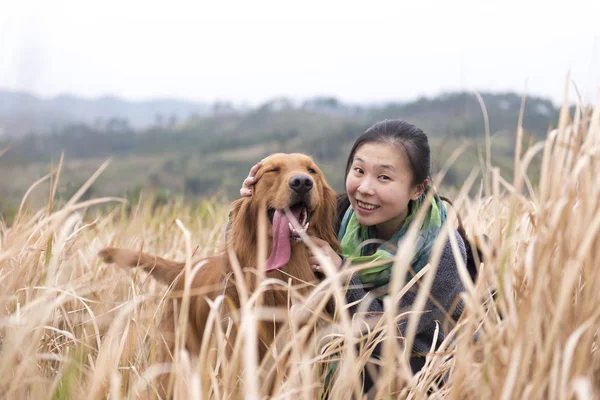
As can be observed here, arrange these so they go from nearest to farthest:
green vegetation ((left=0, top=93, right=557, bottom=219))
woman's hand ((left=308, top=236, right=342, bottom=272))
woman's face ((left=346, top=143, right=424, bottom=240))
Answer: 1. woman's hand ((left=308, top=236, right=342, bottom=272))
2. woman's face ((left=346, top=143, right=424, bottom=240))
3. green vegetation ((left=0, top=93, right=557, bottom=219))

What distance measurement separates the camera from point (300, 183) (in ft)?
8.55

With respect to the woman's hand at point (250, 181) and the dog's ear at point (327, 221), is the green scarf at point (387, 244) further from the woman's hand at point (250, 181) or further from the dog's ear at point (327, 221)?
the woman's hand at point (250, 181)

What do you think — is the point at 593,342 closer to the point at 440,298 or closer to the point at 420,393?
the point at 420,393

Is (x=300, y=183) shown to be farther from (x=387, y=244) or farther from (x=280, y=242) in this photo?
(x=387, y=244)

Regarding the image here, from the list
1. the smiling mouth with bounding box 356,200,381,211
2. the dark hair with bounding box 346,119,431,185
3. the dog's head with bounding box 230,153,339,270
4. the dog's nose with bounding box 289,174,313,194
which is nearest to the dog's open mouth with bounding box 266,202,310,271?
the dog's head with bounding box 230,153,339,270

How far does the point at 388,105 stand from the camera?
116250 mm

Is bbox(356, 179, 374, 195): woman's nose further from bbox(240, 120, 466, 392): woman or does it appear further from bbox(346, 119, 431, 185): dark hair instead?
→ bbox(346, 119, 431, 185): dark hair

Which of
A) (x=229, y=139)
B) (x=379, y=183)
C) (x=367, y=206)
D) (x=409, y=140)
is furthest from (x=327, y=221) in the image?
(x=229, y=139)

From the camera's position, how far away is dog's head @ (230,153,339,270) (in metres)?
2.62

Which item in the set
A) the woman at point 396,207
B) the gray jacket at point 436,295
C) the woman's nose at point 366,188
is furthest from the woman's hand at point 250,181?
the gray jacket at point 436,295

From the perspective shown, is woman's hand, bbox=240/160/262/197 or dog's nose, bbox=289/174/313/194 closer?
dog's nose, bbox=289/174/313/194

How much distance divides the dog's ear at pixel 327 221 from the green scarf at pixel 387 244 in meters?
0.08

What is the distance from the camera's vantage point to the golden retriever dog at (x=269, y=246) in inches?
103

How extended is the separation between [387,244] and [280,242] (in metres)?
0.50
